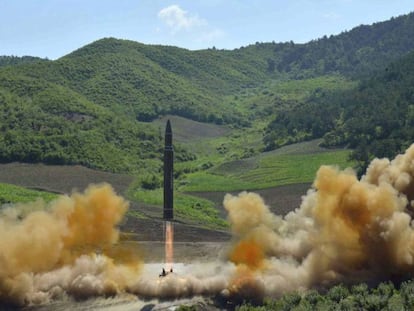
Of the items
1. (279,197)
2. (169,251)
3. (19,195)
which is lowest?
(169,251)

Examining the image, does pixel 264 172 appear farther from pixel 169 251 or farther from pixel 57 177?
pixel 169 251

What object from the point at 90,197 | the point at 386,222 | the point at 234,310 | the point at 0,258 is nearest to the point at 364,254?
the point at 386,222

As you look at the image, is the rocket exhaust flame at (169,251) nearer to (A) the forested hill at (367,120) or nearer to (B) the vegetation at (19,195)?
(B) the vegetation at (19,195)

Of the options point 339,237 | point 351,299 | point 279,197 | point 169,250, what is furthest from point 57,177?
point 351,299

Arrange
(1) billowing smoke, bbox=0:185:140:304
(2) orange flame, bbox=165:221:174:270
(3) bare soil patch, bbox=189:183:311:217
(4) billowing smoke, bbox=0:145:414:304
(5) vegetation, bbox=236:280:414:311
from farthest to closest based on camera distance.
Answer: (3) bare soil patch, bbox=189:183:311:217
(2) orange flame, bbox=165:221:174:270
(1) billowing smoke, bbox=0:185:140:304
(4) billowing smoke, bbox=0:145:414:304
(5) vegetation, bbox=236:280:414:311

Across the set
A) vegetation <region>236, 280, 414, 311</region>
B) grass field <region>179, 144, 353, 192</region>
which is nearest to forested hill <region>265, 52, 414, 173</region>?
grass field <region>179, 144, 353, 192</region>

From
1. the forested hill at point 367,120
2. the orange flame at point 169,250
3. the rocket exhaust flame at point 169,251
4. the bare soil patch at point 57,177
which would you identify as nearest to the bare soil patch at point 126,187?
the bare soil patch at point 57,177

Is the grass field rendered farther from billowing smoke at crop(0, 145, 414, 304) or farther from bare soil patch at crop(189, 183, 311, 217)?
billowing smoke at crop(0, 145, 414, 304)

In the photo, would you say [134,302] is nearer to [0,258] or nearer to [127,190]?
[0,258]
